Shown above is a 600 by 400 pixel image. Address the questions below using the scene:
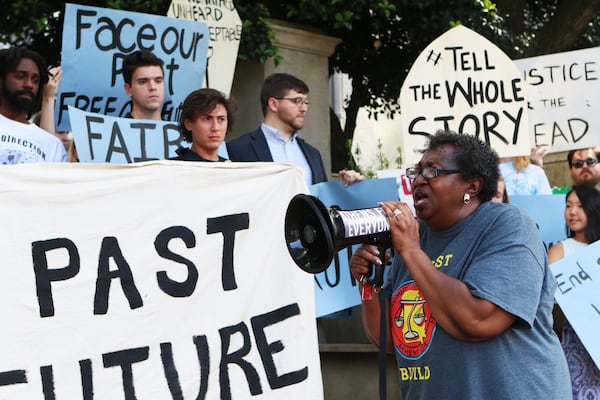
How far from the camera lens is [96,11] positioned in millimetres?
5363

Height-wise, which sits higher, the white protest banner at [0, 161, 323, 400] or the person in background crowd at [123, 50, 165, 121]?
the person in background crowd at [123, 50, 165, 121]

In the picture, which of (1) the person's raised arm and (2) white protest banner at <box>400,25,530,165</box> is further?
(2) white protest banner at <box>400,25,530,165</box>

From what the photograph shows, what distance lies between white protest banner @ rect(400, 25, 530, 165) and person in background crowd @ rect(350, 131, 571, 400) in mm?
2522

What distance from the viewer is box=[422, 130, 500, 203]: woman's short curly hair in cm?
295

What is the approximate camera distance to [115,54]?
5418 millimetres

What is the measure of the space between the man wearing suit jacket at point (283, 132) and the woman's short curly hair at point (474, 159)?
2.47 m

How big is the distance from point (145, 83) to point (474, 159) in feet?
8.32

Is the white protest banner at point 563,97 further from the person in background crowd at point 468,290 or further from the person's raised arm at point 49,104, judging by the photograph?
the person in background crowd at point 468,290

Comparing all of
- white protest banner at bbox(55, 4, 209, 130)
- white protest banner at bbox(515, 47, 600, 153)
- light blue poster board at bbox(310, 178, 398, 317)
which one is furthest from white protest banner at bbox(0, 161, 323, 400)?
white protest banner at bbox(515, 47, 600, 153)

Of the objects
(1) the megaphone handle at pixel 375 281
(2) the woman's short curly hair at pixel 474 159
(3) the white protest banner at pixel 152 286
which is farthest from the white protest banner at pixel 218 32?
(1) the megaphone handle at pixel 375 281

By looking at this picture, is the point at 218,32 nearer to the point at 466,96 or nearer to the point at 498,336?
the point at 466,96

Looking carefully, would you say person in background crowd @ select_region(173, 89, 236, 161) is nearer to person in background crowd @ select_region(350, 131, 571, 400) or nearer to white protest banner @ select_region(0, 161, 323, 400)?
white protest banner @ select_region(0, 161, 323, 400)

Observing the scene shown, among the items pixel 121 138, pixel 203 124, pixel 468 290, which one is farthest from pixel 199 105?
pixel 468 290

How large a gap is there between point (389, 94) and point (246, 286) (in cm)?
572
